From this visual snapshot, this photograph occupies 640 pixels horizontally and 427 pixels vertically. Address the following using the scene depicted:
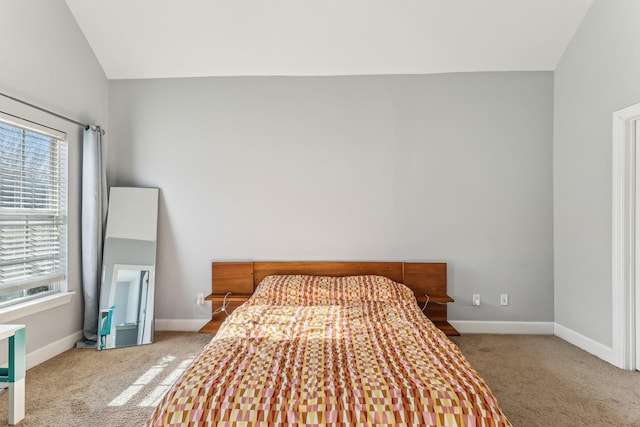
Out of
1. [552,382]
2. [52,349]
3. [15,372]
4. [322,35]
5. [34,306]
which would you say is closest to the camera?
[15,372]

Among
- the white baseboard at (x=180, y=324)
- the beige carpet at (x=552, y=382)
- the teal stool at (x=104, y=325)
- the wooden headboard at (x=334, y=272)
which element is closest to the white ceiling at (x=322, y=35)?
the wooden headboard at (x=334, y=272)

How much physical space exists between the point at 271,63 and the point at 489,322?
119 inches

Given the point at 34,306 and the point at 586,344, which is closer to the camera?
the point at 34,306

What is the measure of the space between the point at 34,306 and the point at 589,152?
4243 mm

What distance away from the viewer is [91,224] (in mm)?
3283

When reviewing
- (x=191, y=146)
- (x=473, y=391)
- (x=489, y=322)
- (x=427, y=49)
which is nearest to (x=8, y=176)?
(x=191, y=146)

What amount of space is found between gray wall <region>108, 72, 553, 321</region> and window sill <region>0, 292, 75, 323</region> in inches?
31.2

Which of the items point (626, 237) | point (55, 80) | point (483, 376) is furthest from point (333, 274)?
point (55, 80)

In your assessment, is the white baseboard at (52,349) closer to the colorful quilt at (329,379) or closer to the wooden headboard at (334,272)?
the wooden headboard at (334,272)

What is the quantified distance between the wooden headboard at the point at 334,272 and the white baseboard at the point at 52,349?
1.15 meters

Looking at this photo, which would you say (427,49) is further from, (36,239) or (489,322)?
(36,239)

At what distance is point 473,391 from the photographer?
1505mm

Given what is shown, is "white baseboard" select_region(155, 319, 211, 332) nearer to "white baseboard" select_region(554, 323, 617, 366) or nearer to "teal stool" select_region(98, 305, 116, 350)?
"teal stool" select_region(98, 305, 116, 350)

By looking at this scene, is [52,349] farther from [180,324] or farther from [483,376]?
[483,376]
